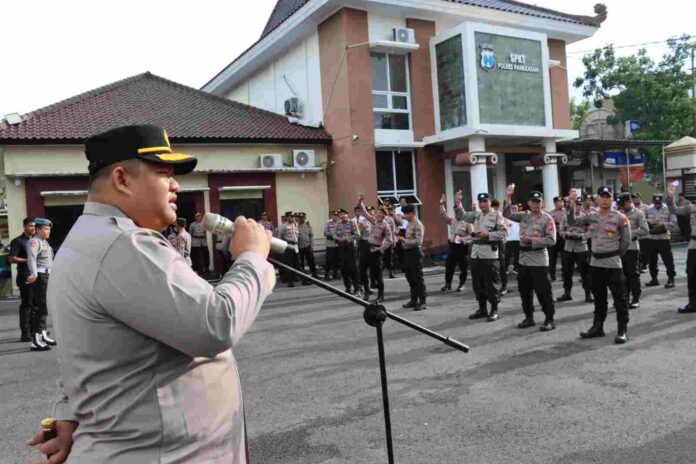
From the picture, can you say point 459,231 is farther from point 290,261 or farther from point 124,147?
point 124,147

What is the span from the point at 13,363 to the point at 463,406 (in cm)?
559

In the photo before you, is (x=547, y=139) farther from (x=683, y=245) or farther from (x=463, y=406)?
(x=463, y=406)

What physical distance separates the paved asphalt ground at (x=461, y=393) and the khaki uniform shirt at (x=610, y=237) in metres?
0.93

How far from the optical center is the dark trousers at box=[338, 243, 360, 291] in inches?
476

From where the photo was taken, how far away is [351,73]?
1725cm

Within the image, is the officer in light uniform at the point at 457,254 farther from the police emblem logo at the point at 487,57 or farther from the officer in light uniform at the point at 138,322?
the officer in light uniform at the point at 138,322

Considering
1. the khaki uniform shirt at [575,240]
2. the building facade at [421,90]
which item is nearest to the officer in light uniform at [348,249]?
the khaki uniform shirt at [575,240]

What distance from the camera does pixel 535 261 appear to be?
801 cm

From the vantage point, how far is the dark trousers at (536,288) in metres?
7.69

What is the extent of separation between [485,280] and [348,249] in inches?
162

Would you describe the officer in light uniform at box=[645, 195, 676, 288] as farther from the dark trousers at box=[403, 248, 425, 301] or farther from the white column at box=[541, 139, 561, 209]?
the white column at box=[541, 139, 561, 209]

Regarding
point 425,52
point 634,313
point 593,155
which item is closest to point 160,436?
point 634,313

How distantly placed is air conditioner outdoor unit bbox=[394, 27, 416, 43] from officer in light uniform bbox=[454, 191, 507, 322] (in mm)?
10075

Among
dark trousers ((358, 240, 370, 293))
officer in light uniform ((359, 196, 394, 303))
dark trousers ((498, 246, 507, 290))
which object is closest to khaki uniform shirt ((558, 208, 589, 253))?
dark trousers ((498, 246, 507, 290))
